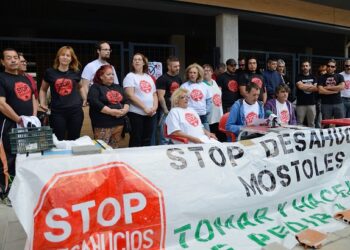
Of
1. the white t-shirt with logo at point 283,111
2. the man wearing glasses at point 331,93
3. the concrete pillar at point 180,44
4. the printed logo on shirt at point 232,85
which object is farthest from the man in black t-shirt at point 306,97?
the concrete pillar at point 180,44

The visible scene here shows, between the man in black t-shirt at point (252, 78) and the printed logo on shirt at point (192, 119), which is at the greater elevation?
the man in black t-shirt at point (252, 78)

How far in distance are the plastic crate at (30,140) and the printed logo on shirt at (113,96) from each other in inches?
72.7

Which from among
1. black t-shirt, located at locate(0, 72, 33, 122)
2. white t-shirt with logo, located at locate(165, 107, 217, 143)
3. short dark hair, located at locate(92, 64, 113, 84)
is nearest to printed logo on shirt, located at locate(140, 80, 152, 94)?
short dark hair, located at locate(92, 64, 113, 84)

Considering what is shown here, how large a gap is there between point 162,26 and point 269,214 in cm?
1044

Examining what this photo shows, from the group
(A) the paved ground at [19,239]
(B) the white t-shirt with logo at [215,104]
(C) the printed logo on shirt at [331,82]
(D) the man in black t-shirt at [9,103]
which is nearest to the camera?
(A) the paved ground at [19,239]

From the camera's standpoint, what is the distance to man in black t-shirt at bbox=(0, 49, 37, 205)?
4625mm

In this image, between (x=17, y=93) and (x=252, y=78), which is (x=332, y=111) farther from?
(x=17, y=93)

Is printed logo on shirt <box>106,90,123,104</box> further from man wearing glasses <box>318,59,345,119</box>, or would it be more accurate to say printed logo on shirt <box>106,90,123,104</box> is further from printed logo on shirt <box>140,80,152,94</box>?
man wearing glasses <box>318,59,345,119</box>

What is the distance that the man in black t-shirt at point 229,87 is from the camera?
7.16 meters

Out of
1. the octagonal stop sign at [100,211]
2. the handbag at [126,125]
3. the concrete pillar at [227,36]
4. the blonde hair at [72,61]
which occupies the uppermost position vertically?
the concrete pillar at [227,36]

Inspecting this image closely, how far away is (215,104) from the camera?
6598 millimetres

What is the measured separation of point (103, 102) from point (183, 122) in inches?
42.1

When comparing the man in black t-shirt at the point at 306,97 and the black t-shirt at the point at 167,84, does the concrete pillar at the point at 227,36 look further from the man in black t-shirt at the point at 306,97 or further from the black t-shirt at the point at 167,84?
the black t-shirt at the point at 167,84

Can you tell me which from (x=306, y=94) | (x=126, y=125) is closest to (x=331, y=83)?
(x=306, y=94)
